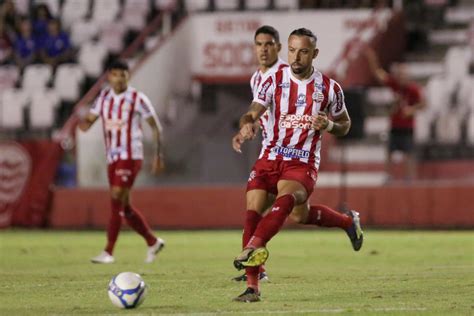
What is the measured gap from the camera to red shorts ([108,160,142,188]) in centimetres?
1470

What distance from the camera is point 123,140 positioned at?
14.9 metres

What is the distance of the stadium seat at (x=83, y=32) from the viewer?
27922 mm

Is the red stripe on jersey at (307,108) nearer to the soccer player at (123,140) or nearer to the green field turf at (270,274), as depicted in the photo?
the green field turf at (270,274)

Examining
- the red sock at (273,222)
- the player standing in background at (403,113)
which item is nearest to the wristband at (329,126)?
the red sock at (273,222)

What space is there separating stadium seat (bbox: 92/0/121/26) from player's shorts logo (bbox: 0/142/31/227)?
608 centimetres

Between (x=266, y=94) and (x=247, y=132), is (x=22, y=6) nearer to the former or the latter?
(x=266, y=94)

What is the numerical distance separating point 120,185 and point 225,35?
12.0 meters

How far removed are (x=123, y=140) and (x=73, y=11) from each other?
1442 centimetres

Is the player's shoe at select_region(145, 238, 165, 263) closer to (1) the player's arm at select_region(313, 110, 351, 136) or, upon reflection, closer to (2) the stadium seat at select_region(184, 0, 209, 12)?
(1) the player's arm at select_region(313, 110, 351, 136)

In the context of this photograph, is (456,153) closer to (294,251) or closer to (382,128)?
(382,128)

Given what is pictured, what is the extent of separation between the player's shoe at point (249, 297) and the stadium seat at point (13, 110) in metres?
17.2

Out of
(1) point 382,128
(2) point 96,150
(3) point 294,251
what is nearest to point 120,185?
(3) point 294,251

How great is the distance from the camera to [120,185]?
1467 cm

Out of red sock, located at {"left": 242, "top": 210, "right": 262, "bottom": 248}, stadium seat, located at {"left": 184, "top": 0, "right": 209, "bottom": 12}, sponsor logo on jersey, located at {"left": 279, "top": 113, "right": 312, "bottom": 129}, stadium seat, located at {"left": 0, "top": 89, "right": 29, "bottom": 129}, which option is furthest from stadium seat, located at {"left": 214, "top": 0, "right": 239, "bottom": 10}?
sponsor logo on jersey, located at {"left": 279, "top": 113, "right": 312, "bottom": 129}
